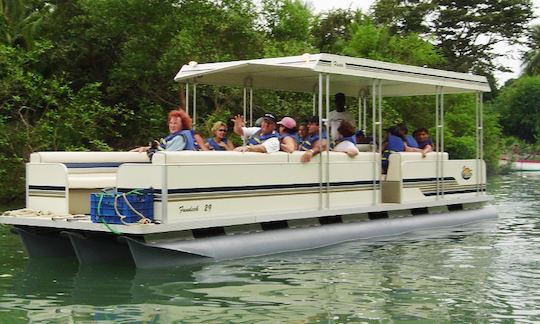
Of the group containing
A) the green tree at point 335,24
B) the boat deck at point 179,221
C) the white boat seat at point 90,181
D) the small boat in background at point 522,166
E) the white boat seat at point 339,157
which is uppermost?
the green tree at point 335,24

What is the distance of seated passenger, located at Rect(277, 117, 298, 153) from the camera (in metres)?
10.6

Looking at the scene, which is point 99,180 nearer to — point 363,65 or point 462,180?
point 363,65

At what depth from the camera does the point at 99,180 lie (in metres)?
9.95

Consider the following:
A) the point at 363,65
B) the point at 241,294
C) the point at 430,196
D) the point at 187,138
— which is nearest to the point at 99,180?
the point at 187,138

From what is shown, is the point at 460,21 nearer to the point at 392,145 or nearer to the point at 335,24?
the point at 335,24

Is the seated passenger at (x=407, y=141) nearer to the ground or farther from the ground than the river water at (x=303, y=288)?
farther from the ground

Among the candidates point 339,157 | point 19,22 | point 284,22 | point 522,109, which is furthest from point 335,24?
point 339,157

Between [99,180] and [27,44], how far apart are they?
39.9 feet

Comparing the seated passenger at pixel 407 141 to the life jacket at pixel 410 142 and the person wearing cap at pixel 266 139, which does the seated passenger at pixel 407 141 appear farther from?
the person wearing cap at pixel 266 139

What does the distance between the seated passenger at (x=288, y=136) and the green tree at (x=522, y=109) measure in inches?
1578

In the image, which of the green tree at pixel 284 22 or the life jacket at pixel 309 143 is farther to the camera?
the green tree at pixel 284 22

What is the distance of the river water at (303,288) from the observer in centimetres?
680

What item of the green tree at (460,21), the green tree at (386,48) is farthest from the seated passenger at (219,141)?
the green tree at (460,21)

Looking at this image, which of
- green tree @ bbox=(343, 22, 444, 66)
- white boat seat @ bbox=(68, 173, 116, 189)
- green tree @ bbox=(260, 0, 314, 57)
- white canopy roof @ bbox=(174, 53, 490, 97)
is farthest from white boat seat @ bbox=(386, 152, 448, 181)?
green tree @ bbox=(343, 22, 444, 66)
